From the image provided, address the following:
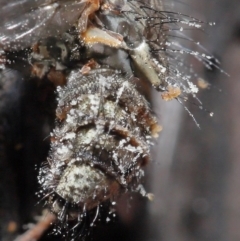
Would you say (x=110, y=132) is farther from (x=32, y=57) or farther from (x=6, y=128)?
(x=6, y=128)

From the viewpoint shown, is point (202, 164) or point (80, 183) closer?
point (80, 183)

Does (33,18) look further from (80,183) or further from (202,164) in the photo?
(202,164)

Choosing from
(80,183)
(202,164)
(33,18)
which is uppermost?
(33,18)

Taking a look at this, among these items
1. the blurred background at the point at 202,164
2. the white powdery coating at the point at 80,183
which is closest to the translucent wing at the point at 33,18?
the white powdery coating at the point at 80,183

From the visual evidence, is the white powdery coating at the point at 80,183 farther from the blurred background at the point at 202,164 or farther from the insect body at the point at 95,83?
the blurred background at the point at 202,164

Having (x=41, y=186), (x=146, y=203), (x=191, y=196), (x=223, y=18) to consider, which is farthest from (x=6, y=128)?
(x=223, y=18)

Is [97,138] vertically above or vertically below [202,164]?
above

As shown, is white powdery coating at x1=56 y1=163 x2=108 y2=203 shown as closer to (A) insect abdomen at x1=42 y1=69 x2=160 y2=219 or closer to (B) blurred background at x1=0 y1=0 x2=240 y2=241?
(A) insect abdomen at x1=42 y1=69 x2=160 y2=219

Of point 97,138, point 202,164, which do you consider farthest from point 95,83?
point 202,164
